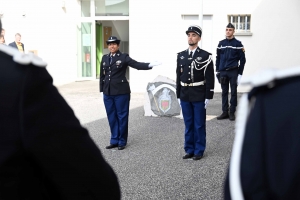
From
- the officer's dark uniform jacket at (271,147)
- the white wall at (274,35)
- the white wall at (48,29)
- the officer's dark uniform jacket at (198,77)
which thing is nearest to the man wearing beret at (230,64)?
the officer's dark uniform jacket at (198,77)

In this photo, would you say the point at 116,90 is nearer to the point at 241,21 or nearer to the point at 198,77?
the point at 198,77

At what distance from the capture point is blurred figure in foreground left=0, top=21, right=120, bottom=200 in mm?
1198

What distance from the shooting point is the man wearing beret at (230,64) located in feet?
30.0

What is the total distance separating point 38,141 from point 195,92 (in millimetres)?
5128

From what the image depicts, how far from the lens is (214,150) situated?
6.75 meters

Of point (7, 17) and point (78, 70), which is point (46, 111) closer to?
point (7, 17)

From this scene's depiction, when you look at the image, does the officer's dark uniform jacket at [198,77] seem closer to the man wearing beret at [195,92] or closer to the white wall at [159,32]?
the man wearing beret at [195,92]

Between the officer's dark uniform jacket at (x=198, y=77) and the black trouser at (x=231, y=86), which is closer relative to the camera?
the officer's dark uniform jacket at (x=198, y=77)

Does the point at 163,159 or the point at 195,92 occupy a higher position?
the point at 195,92

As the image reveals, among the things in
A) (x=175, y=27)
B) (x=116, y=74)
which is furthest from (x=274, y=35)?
(x=116, y=74)

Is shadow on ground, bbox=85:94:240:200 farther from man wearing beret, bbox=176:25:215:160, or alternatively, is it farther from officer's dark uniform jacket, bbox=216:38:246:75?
officer's dark uniform jacket, bbox=216:38:246:75

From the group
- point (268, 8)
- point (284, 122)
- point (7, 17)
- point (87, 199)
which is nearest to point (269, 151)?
point (284, 122)

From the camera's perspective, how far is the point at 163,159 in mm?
6227

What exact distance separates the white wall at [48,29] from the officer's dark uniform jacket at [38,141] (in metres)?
13.5
